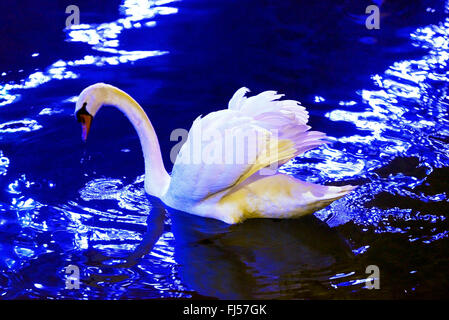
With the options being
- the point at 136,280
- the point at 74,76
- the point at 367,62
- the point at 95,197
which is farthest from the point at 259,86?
the point at 136,280

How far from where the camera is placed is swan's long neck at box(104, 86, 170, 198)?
16.9 feet

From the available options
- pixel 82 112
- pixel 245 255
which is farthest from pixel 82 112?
pixel 245 255

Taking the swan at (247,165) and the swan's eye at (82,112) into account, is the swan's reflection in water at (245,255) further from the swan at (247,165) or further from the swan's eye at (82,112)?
the swan's eye at (82,112)

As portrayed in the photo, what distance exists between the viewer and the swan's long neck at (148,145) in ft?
16.9

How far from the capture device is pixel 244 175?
4.68m

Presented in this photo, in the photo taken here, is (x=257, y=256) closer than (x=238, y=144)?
No

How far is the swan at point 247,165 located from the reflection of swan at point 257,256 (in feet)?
0.40

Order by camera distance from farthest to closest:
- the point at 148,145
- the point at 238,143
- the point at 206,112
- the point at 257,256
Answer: the point at 206,112, the point at 148,145, the point at 257,256, the point at 238,143

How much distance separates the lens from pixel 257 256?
15.4 feet

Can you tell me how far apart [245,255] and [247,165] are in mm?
616

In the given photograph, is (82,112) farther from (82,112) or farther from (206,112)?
(206,112)

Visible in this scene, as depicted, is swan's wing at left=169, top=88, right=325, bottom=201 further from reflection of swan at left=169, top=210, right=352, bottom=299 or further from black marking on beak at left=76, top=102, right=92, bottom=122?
black marking on beak at left=76, top=102, right=92, bottom=122

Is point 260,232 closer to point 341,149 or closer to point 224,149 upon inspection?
point 224,149

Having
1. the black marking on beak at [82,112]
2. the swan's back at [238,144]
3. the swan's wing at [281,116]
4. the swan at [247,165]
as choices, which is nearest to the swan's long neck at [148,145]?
the swan at [247,165]
